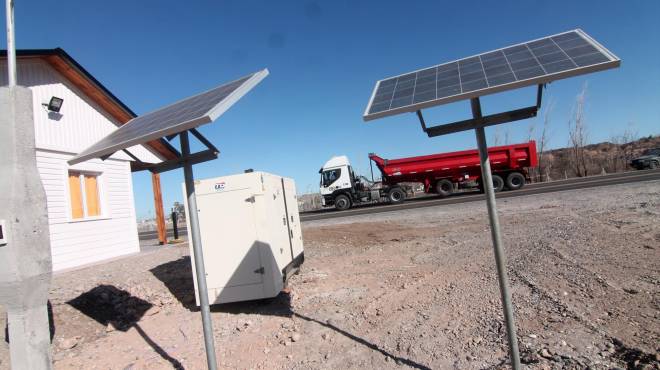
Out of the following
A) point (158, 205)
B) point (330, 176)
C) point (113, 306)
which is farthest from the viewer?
point (330, 176)

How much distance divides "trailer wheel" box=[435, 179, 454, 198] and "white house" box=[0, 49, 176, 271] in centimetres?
1893

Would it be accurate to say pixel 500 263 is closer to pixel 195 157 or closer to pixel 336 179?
pixel 195 157

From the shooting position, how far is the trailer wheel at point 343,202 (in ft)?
84.6

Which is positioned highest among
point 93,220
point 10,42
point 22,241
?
point 10,42

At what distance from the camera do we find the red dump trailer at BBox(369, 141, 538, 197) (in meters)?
23.2

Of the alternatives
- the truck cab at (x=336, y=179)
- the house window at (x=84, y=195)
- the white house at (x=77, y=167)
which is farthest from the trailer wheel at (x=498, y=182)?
the house window at (x=84, y=195)

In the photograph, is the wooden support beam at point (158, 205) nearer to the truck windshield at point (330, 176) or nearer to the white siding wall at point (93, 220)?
the white siding wall at point (93, 220)

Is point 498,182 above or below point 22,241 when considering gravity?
below

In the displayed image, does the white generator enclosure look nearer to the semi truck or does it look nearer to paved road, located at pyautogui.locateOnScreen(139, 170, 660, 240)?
paved road, located at pyautogui.locateOnScreen(139, 170, 660, 240)

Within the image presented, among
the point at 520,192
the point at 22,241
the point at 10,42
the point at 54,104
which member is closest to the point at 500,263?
the point at 22,241

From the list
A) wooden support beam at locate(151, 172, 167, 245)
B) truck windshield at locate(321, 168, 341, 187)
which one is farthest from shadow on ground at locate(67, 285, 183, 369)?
truck windshield at locate(321, 168, 341, 187)

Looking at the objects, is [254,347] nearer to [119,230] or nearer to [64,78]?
[119,230]

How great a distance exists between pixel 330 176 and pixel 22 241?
23530mm

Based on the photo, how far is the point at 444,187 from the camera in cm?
2498
